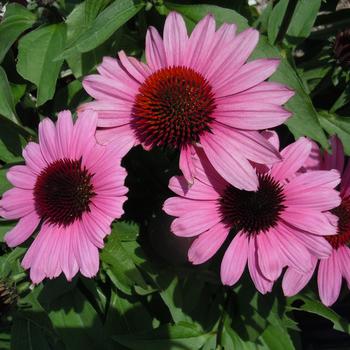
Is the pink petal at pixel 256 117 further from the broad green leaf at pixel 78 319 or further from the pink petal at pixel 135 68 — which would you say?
the broad green leaf at pixel 78 319

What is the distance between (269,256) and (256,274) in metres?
0.03

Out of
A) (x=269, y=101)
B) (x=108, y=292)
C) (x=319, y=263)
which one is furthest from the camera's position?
(x=108, y=292)

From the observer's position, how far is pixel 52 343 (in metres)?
1.05

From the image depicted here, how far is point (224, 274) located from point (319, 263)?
0.19 meters

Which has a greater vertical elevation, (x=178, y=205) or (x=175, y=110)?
(x=175, y=110)

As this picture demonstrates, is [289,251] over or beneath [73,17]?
beneath

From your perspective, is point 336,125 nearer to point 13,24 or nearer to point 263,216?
point 263,216

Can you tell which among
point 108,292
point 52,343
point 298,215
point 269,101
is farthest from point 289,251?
point 52,343

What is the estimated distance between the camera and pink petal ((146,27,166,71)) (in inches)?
27.1

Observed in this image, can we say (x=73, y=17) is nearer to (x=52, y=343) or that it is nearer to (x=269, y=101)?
(x=269, y=101)

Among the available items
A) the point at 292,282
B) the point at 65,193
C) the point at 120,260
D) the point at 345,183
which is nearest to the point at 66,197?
the point at 65,193

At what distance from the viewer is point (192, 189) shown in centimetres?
68

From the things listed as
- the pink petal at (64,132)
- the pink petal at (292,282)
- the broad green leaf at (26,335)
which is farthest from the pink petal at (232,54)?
the broad green leaf at (26,335)

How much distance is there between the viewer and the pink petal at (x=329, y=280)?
2.50ft
